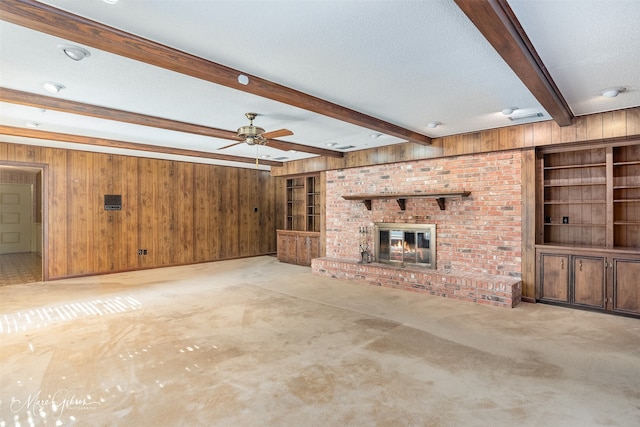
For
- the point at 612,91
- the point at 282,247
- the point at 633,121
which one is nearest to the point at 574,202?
the point at 633,121

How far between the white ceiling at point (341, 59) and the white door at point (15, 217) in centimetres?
809

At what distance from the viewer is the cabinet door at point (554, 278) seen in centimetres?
458

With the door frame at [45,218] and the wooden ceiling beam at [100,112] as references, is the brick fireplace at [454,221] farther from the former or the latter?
the door frame at [45,218]

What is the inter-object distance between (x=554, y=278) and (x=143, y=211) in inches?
300

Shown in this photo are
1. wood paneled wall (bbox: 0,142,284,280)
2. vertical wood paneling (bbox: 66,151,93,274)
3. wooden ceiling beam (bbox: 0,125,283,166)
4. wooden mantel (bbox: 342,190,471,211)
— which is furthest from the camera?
vertical wood paneling (bbox: 66,151,93,274)

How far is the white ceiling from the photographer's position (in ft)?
6.83

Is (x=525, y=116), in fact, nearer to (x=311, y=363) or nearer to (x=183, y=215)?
(x=311, y=363)

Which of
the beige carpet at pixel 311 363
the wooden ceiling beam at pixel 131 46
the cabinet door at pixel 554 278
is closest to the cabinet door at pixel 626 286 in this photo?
the beige carpet at pixel 311 363

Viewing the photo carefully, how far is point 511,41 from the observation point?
85.7 inches

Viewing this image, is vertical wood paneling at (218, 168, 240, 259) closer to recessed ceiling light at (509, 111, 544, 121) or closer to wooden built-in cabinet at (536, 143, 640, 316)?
recessed ceiling light at (509, 111, 544, 121)

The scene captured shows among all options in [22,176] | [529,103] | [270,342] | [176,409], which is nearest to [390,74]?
[529,103]

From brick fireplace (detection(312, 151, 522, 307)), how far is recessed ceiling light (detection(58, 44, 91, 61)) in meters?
4.63

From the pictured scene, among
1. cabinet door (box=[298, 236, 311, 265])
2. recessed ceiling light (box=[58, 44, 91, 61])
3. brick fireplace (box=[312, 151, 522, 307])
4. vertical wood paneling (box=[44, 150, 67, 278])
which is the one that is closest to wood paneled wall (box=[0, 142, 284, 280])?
vertical wood paneling (box=[44, 150, 67, 278])

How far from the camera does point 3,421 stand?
2115 mm
